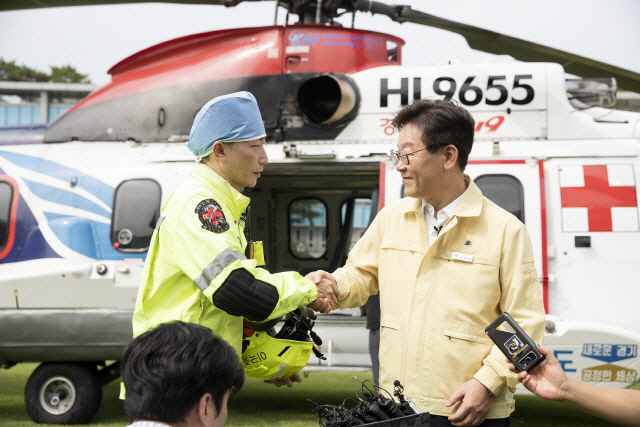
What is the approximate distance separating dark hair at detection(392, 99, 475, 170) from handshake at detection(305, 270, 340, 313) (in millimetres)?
657

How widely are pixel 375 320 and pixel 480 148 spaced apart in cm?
182

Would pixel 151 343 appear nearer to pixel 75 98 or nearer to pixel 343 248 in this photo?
pixel 343 248

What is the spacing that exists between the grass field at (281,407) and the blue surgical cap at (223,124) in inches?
169

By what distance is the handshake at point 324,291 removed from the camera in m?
2.58

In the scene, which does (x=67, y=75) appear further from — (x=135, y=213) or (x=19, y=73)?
(x=135, y=213)

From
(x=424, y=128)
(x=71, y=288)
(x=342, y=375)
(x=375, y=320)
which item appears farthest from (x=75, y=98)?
(x=424, y=128)

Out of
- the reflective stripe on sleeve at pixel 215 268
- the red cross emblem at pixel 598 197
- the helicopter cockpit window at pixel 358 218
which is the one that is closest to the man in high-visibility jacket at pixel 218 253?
the reflective stripe on sleeve at pixel 215 268

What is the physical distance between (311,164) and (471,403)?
3838 mm

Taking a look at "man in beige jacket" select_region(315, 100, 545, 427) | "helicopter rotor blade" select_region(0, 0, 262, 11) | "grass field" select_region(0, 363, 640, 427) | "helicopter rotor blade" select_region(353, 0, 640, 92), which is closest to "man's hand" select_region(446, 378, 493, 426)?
"man in beige jacket" select_region(315, 100, 545, 427)

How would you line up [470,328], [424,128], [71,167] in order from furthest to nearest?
[71,167] → [424,128] → [470,328]

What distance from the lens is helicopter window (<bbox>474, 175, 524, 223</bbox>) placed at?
5.33m

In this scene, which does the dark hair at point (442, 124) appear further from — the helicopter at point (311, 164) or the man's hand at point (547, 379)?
the helicopter at point (311, 164)

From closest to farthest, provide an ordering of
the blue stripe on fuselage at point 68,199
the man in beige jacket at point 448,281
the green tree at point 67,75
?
the man in beige jacket at point 448,281 → the blue stripe on fuselage at point 68,199 → the green tree at point 67,75

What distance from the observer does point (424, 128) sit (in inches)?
99.5
